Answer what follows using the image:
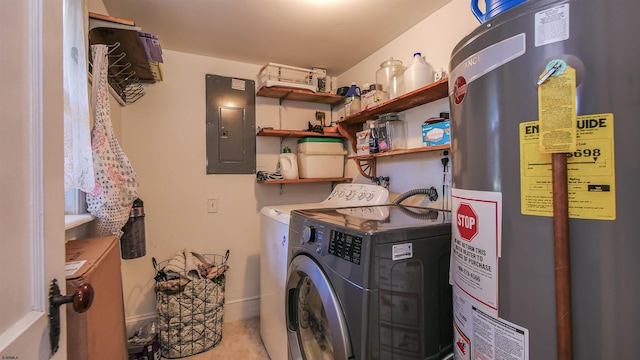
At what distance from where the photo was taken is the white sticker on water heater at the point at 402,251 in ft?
3.02

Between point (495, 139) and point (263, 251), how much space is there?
1.66 m

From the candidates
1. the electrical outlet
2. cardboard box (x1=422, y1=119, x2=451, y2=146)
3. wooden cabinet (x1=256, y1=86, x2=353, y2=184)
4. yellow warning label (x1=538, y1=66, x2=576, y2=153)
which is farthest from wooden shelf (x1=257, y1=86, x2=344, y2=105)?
yellow warning label (x1=538, y1=66, x2=576, y2=153)

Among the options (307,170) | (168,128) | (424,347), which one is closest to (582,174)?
(424,347)

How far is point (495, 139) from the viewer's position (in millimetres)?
606

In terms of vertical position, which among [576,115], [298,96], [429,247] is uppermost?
[298,96]

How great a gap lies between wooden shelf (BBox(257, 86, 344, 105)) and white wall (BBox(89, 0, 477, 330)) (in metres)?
0.10

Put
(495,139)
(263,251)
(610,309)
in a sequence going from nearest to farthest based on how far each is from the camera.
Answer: (610,309) → (495,139) → (263,251)

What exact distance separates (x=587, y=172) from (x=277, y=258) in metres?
1.47

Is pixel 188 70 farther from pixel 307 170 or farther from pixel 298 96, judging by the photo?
pixel 307 170

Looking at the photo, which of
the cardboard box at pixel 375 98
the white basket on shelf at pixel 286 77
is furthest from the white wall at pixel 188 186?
the cardboard box at pixel 375 98

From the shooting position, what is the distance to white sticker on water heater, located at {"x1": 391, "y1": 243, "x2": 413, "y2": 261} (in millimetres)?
920

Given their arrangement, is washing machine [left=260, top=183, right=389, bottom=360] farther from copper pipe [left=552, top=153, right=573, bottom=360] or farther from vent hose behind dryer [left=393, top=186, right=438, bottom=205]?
copper pipe [left=552, top=153, right=573, bottom=360]

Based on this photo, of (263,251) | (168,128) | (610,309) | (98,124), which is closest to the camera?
(610,309)

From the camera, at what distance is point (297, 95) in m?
2.53
